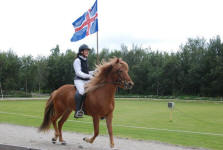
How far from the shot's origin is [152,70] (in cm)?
6925

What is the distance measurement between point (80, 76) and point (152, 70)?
6300 centimetres

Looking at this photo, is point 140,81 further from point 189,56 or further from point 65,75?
point 65,75

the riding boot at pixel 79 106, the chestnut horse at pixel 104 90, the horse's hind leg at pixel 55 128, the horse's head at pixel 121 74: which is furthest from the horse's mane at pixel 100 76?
the horse's hind leg at pixel 55 128

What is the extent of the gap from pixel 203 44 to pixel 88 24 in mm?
62768

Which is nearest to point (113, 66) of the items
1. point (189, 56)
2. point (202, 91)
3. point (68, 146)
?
point (68, 146)

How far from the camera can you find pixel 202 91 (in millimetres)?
58000

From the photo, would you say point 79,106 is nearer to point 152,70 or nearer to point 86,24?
point 86,24

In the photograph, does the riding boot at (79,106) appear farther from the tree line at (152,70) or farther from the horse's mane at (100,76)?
the tree line at (152,70)

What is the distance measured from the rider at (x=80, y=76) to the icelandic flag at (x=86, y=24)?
6.14 m

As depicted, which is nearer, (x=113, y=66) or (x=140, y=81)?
(x=113, y=66)

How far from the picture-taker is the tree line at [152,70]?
58969 mm

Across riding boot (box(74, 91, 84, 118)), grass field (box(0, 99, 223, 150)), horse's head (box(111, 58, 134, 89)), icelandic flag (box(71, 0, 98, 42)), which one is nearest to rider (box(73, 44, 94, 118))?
riding boot (box(74, 91, 84, 118))

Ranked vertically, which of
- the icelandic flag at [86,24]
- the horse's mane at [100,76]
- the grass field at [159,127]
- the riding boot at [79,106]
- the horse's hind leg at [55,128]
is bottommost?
the grass field at [159,127]

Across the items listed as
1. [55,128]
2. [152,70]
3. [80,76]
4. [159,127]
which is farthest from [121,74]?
[152,70]
